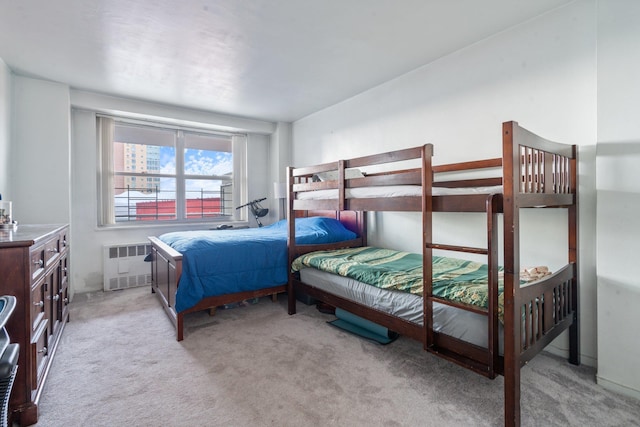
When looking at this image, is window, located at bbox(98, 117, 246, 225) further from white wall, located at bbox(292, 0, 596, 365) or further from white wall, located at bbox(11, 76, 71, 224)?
white wall, located at bbox(292, 0, 596, 365)

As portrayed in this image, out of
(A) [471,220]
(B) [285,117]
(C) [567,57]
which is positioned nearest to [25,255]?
(A) [471,220]

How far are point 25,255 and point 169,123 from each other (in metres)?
3.33

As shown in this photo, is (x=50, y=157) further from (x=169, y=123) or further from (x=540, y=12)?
(x=540, y=12)

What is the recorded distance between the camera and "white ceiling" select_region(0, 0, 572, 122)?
6.89 feet

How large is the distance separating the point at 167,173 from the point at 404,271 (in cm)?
375

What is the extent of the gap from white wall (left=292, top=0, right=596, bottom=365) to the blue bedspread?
120cm

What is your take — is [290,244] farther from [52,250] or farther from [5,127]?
[5,127]

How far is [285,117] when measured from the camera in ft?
15.6

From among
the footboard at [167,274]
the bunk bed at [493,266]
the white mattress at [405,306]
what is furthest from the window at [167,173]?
the bunk bed at [493,266]

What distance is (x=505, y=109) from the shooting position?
8.06ft

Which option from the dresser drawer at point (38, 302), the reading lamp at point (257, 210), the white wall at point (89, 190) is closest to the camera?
the dresser drawer at point (38, 302)

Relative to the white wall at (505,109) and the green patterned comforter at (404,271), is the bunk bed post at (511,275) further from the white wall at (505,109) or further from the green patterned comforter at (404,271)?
the white wall at (505,109)

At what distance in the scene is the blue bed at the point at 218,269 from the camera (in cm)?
253

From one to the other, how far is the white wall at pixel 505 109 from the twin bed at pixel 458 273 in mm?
124
